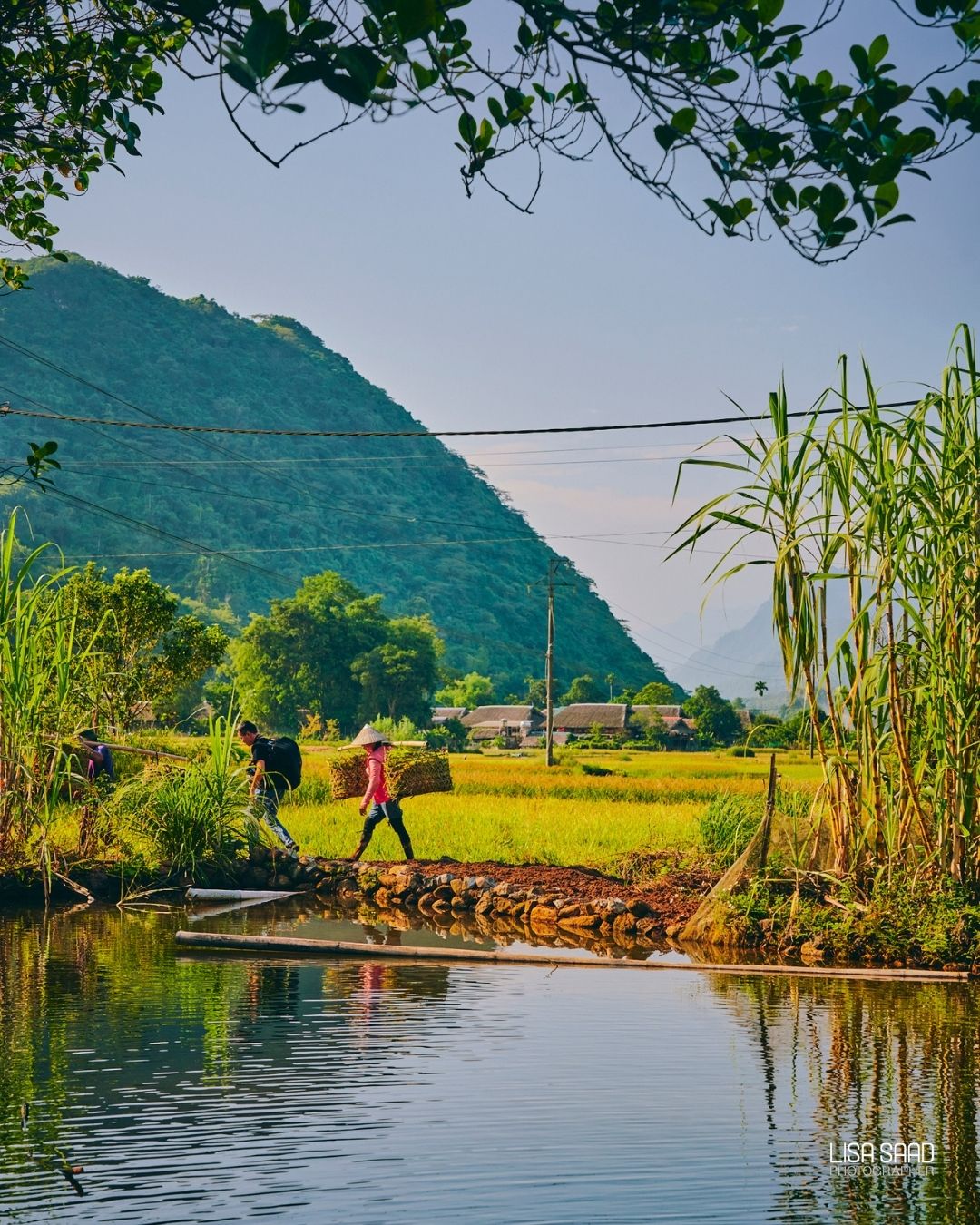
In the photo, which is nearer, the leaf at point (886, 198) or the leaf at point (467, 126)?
the leaf at point (886, 198)

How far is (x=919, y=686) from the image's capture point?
896 cm

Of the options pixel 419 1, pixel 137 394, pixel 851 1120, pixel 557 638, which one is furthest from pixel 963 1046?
pixel 137 394

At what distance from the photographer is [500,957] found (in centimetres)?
909

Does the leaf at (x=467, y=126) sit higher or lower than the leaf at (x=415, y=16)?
higher

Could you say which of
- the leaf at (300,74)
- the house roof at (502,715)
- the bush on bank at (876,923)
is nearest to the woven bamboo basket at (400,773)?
the bush on bank at (876,923)

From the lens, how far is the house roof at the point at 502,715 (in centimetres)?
10831

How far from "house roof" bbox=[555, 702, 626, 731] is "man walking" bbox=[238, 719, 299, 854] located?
287 ft

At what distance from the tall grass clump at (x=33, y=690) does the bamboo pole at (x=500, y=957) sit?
2114 mm

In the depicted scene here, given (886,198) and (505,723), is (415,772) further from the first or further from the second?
(505,723)

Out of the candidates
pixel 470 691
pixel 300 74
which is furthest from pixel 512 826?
pixel 470 691

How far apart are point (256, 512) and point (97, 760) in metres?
158

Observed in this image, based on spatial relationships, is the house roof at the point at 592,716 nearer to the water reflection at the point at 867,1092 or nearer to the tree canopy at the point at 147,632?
the tree canopy at the point at 147,632

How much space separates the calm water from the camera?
455cm

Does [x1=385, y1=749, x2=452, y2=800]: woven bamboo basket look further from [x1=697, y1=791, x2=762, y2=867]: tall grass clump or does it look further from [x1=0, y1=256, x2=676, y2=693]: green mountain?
[x1=0, y1=256, x2=676, y2=693]: green mountain
